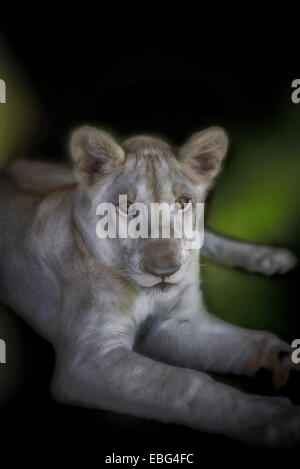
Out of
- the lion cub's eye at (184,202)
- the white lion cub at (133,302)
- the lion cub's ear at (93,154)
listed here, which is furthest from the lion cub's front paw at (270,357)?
the lion cub's ear at (93,154)

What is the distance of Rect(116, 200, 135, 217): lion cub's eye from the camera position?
1508 millimetres

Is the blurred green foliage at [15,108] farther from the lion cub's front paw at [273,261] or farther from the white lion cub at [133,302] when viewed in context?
the lion cub's front paw at [273,261]

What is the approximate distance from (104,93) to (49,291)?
0.56m

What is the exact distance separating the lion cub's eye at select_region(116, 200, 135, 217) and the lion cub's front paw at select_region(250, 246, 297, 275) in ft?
2.26

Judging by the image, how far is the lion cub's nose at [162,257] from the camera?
1452 millimetres

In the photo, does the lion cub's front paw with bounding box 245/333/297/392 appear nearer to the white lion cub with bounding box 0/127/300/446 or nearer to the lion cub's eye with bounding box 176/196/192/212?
the white lion cub with bounding box 0/127/300/446

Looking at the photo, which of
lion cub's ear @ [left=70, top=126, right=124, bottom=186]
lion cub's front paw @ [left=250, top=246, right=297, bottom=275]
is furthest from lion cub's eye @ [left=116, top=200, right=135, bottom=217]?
lion cub's front paw @ [left=250, top=246, right=297, bottom=275]

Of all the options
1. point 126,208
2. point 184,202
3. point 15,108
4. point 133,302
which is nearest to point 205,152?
point 184,202

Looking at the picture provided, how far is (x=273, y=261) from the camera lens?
206 centimetres

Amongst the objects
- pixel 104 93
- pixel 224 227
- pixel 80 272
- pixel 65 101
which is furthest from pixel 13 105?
pixel 224 227

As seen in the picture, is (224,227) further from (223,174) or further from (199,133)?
(199,133)

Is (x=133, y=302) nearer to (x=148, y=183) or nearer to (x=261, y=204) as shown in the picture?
(x=148, y=183)

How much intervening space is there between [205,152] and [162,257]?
332 mm

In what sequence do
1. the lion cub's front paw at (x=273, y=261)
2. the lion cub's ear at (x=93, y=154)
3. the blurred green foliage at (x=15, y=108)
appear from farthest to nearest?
the lion cub's front paw at (x=273, y=261)
the blurred green foliage at (x=15, y=108)
the lion cub's ear at (x=93, y=154)
